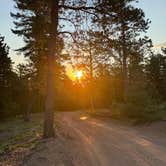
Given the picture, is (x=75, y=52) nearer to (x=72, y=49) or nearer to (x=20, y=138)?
(x=72, y=49)

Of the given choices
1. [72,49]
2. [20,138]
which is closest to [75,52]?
[72,49]

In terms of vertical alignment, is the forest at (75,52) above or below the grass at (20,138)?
above

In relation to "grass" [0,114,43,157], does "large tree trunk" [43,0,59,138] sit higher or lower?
higher

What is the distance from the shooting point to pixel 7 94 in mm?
37094

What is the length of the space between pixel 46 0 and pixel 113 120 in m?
14.3

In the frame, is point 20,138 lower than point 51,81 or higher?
lower

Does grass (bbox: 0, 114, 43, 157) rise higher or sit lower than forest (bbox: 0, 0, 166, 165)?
lower

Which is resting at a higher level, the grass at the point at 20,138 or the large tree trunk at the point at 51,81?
the large tree trunk at the point at 51,81

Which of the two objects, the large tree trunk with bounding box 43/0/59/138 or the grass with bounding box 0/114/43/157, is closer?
the grass with bounding box 0/114/43/157

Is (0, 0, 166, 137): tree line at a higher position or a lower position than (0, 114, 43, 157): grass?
higher

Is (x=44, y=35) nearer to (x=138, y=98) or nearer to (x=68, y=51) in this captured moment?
(x=68, y=51)

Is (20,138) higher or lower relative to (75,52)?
lower

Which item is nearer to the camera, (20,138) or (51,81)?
(51,81)

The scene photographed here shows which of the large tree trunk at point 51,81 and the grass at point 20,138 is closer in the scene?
the grass at point 20,138
